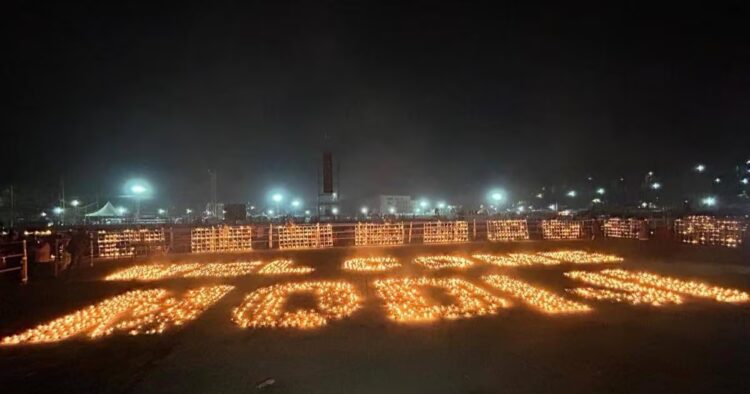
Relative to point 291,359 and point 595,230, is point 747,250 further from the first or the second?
point 291,359

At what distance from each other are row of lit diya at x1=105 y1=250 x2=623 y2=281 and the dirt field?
571 centimetres

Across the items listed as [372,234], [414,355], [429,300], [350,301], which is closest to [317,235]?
[372,234]

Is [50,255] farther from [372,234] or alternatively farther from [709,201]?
[709,201]

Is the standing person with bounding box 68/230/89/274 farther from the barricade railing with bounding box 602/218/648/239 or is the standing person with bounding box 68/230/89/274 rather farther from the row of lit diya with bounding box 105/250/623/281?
the barricade railing with bounding box 602/218/648/239

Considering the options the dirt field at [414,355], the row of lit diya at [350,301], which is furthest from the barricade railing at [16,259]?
the row of lit diya at [350,301]

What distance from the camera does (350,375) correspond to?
6.81 metres

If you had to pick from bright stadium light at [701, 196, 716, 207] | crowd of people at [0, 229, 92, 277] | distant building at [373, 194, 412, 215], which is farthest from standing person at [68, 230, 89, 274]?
bright stadium light at [701, 196, 716, 207]

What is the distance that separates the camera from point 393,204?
3834 inches

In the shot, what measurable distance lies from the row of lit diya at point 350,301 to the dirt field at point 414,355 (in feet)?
1.40

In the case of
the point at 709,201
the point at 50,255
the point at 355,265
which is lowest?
the point at 355,265

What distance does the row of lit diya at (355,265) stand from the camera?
18.1 metres

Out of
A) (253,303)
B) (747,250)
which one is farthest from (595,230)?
(253,303)

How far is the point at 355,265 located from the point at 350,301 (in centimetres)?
744

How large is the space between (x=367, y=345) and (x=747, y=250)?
2137 centimetres
